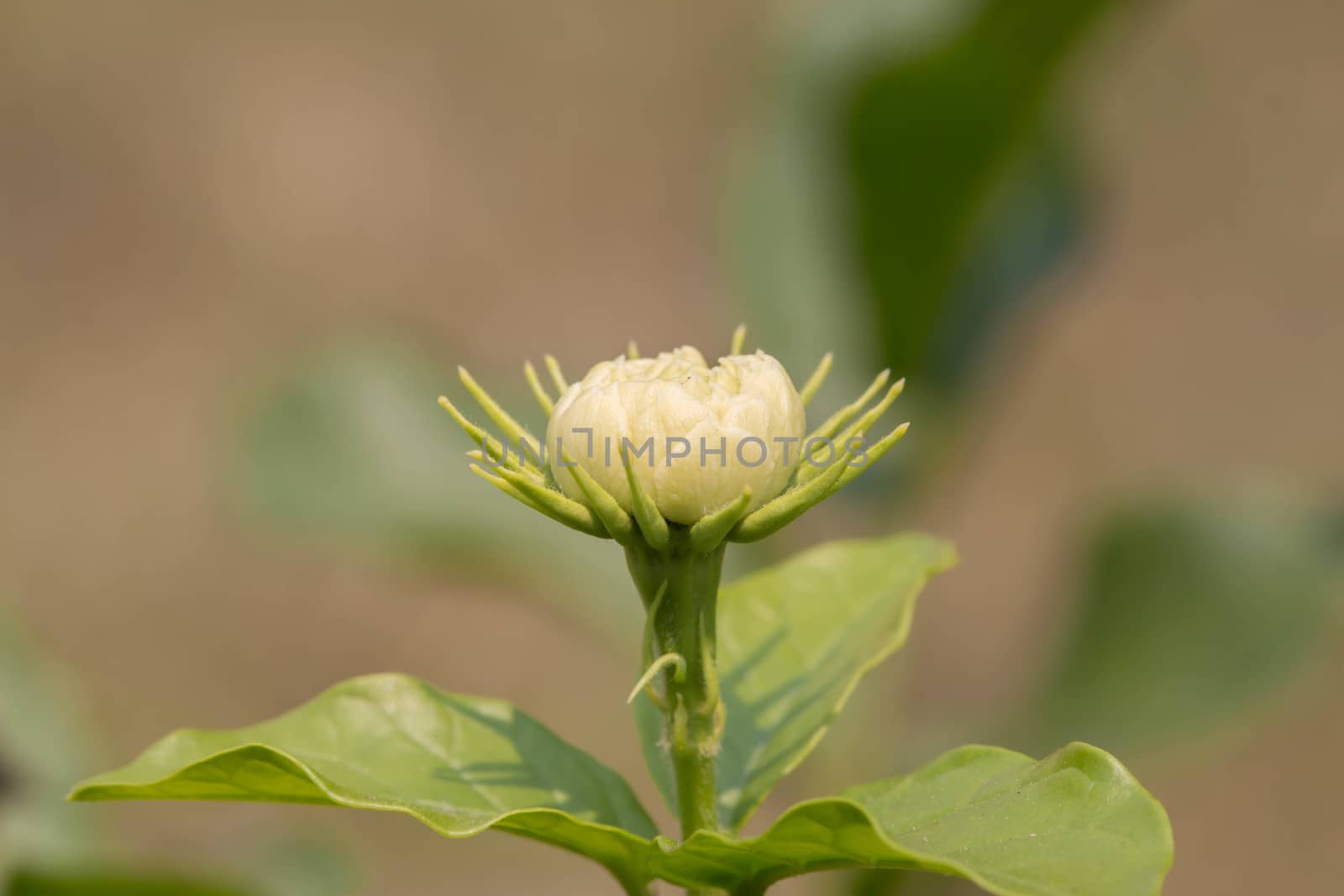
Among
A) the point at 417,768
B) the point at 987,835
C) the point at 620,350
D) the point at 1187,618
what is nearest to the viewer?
the point at 987,835

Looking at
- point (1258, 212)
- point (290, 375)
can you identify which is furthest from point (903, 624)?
point (1258, 212)

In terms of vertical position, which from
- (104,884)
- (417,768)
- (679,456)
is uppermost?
(679,456)

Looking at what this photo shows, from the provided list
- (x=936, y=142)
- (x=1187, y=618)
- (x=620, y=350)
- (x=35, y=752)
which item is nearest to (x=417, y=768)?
(x=35, y=752)

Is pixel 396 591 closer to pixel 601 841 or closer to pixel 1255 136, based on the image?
pixel 1255 136

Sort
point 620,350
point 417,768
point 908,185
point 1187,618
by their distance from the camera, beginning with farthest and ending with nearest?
point 620,350
point 1187,618
point 908,185
point 417,768

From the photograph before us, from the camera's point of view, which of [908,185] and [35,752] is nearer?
[35,752]

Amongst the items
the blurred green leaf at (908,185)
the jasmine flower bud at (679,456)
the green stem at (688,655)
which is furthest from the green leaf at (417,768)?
the blurred green leaf at (908,185)

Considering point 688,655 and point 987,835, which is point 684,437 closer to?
point 688,655
